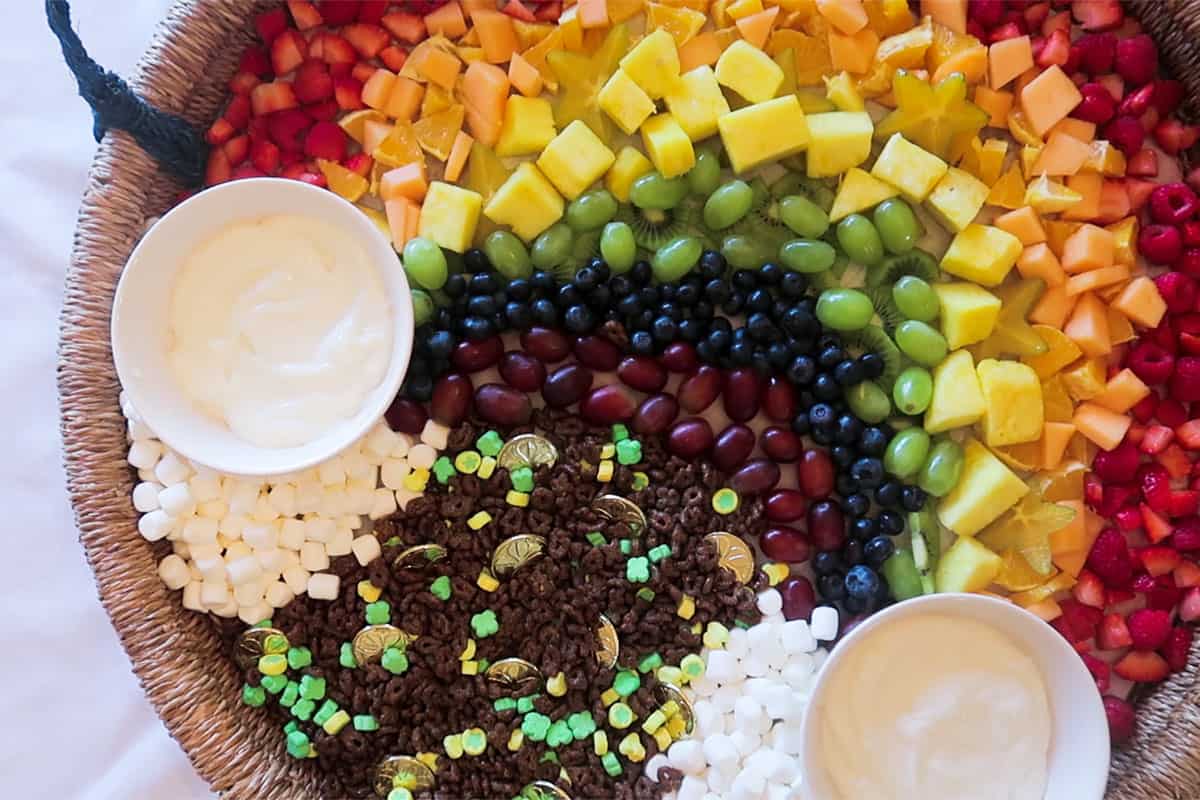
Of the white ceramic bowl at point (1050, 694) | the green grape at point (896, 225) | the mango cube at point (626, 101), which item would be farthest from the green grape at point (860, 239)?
the white ceramic bowl at point (1050, 694)

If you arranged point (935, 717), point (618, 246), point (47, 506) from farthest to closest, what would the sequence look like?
point (47, 506) → point (618, 246) → point (935, 717)

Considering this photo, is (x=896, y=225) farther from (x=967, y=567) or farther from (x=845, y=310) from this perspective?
(x=967, y=567)

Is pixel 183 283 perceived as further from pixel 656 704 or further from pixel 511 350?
pixel 656 704

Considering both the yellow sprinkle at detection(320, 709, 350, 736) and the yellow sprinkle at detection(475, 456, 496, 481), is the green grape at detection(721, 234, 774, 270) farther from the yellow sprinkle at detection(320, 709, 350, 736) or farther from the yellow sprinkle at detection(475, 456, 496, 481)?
the yellow sprinkle at detection(320, 709, 350, 736)

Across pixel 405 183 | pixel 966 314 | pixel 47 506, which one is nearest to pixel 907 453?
pixel 966 314

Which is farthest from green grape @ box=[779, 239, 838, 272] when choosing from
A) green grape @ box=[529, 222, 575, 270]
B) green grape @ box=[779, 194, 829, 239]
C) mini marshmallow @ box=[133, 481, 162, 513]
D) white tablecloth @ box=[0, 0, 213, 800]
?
white tablecloth @ box=[0, 0, 213, 800]

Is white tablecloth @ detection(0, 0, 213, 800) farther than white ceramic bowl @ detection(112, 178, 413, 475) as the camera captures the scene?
Yes

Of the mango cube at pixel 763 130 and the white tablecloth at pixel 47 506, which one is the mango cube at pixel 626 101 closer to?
the mango cube at pixel 763 130

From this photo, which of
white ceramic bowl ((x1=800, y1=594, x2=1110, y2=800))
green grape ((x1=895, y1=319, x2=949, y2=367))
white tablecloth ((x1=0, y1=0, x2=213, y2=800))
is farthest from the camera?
white tablecloth ((x1=0, y1=0, x2=213, y2=800))
